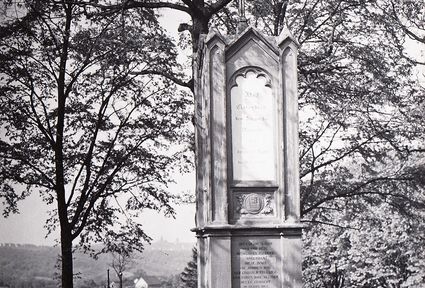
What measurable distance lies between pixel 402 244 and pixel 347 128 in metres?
15.2

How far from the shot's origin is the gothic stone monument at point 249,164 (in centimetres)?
820

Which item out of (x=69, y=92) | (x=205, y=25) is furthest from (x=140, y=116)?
(x=205, y=25)

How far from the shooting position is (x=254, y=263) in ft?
27.0

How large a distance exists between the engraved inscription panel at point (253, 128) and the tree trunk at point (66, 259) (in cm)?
691

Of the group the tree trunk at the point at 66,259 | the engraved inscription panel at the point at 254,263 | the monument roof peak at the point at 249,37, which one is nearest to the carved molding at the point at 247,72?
the monument roof peak at the point at 249,37

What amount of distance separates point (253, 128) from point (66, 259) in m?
7.34

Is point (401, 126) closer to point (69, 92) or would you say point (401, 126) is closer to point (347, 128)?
point (347, 128)

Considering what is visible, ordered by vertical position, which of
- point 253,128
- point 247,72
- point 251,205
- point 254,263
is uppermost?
point 247,72

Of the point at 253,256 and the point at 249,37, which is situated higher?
the point at 249,37

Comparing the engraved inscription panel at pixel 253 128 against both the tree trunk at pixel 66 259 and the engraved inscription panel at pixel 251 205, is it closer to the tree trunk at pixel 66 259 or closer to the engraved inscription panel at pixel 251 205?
the engraved inscription panel at pixel 251 205

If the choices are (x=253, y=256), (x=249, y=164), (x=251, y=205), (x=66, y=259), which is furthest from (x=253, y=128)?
(x=66, y=259)

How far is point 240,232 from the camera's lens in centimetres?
823

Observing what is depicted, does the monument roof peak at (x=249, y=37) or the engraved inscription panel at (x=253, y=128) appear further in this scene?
the monument roof peak at (x=249, y=37)

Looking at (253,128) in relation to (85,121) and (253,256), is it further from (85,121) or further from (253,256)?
(85,121)
